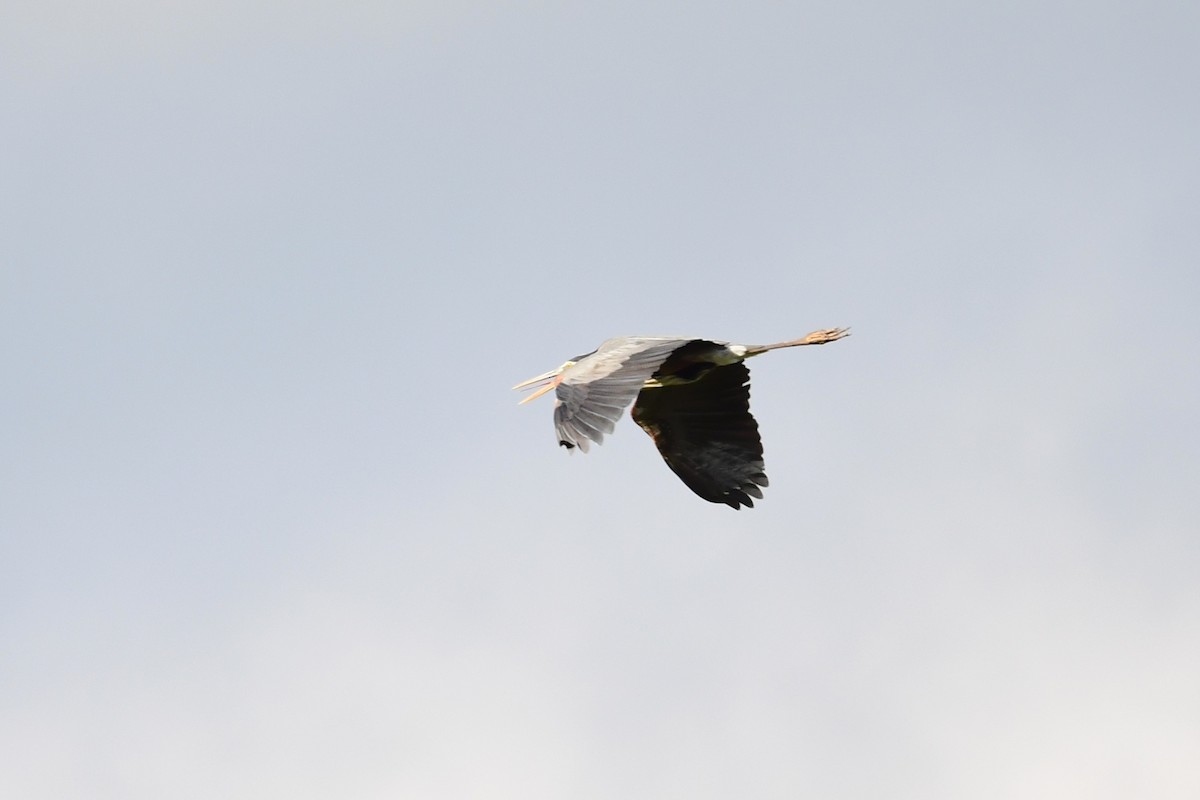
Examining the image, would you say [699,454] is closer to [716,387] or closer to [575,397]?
[716,387]

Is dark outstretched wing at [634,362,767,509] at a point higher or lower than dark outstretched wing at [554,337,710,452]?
higher

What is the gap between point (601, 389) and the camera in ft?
48.7

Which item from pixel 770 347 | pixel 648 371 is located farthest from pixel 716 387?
pixel 648 371

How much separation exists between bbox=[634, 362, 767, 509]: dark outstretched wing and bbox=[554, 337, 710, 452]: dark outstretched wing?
2.52 metres

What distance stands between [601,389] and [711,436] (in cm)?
495

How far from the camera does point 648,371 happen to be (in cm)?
1534

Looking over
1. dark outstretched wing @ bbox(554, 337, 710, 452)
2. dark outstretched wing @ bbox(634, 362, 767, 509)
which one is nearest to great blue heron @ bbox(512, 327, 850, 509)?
dark outstretched wing @ bbox(634, 362, 767, 509)

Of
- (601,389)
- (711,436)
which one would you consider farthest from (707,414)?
(601,389)

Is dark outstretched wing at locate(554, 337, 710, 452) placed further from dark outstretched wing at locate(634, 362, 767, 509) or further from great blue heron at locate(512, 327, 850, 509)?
dark outstretched wing at locate(634, 362, 767, 509)

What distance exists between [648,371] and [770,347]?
3.83m

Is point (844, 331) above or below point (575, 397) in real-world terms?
above

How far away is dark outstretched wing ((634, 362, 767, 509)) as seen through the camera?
19.3m

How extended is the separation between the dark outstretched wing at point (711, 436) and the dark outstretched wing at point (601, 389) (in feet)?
8.25

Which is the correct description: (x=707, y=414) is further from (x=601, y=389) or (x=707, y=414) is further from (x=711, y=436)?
(x=601, y=389)
